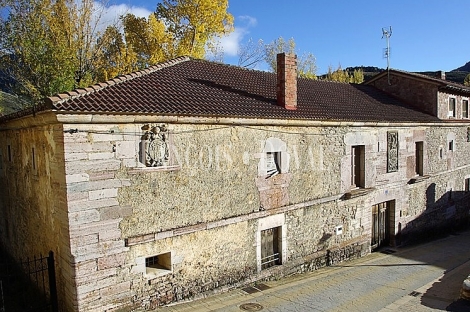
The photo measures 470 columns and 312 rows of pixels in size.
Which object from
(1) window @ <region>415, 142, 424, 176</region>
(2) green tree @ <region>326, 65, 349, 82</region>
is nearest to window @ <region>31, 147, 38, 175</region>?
(1) window @ <region>415, 142, 424, 176</region>

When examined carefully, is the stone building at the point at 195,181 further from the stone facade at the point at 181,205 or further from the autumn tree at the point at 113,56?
the autumn tree at the point at 113,56

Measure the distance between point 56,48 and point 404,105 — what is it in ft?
58.6

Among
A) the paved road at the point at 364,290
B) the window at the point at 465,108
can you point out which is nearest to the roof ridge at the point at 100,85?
the paved road at the point at 364,290

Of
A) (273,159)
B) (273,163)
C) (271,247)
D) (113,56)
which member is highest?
(113,56)

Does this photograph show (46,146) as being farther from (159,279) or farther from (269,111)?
(269,111)

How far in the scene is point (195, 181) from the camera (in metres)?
9.32

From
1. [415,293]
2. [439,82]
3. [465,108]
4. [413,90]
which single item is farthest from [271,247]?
[465,108]

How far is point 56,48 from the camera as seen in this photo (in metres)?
18.2

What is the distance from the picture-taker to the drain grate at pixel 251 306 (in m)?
9.23

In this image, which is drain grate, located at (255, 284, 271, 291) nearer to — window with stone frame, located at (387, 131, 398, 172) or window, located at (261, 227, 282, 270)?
window, located at (261, 227, 282, 270)

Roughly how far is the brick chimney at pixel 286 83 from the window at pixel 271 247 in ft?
13.2

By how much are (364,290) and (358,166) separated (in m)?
5.13

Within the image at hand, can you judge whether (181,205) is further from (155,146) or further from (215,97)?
(215,97)

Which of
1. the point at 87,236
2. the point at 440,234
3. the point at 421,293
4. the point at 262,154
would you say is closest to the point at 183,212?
the point at 87,236
